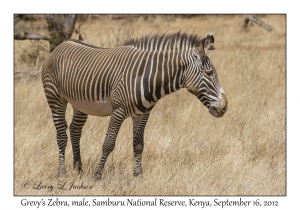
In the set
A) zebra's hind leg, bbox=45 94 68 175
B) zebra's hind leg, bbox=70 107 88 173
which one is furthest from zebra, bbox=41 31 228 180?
zebra's hind leg, bbox=70 107 88 173

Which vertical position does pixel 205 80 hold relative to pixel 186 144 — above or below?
above

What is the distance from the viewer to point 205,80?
22.0 feet

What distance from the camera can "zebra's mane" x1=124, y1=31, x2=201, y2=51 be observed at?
275 inches

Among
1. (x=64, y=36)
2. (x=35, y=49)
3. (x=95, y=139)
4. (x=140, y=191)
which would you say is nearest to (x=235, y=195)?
(x=140, y=191)

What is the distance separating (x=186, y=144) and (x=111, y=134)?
2.01 meters

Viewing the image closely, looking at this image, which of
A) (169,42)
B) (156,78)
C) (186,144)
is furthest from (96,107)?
(186,144)

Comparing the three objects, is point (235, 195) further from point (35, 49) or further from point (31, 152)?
point (35, 49)

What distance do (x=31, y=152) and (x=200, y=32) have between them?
11.5 meters

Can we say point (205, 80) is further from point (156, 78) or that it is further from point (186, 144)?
point (186, 144)

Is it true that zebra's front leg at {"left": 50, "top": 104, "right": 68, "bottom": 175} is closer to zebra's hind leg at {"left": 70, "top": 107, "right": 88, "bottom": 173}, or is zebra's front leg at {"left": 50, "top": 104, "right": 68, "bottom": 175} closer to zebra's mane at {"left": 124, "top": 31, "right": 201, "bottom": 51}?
zebra's hind leg at {"left": 70, "top": 107, "right": 88, "bottom": 173}

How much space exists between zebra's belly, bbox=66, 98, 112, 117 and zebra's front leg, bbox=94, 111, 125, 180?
0.97 ft

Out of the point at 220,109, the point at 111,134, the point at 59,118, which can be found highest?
the point at 220,109

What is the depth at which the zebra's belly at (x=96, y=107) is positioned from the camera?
23.9 ft

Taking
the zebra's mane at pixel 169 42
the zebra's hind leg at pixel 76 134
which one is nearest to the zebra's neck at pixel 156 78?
the zebra's mane at pixel 169 42
